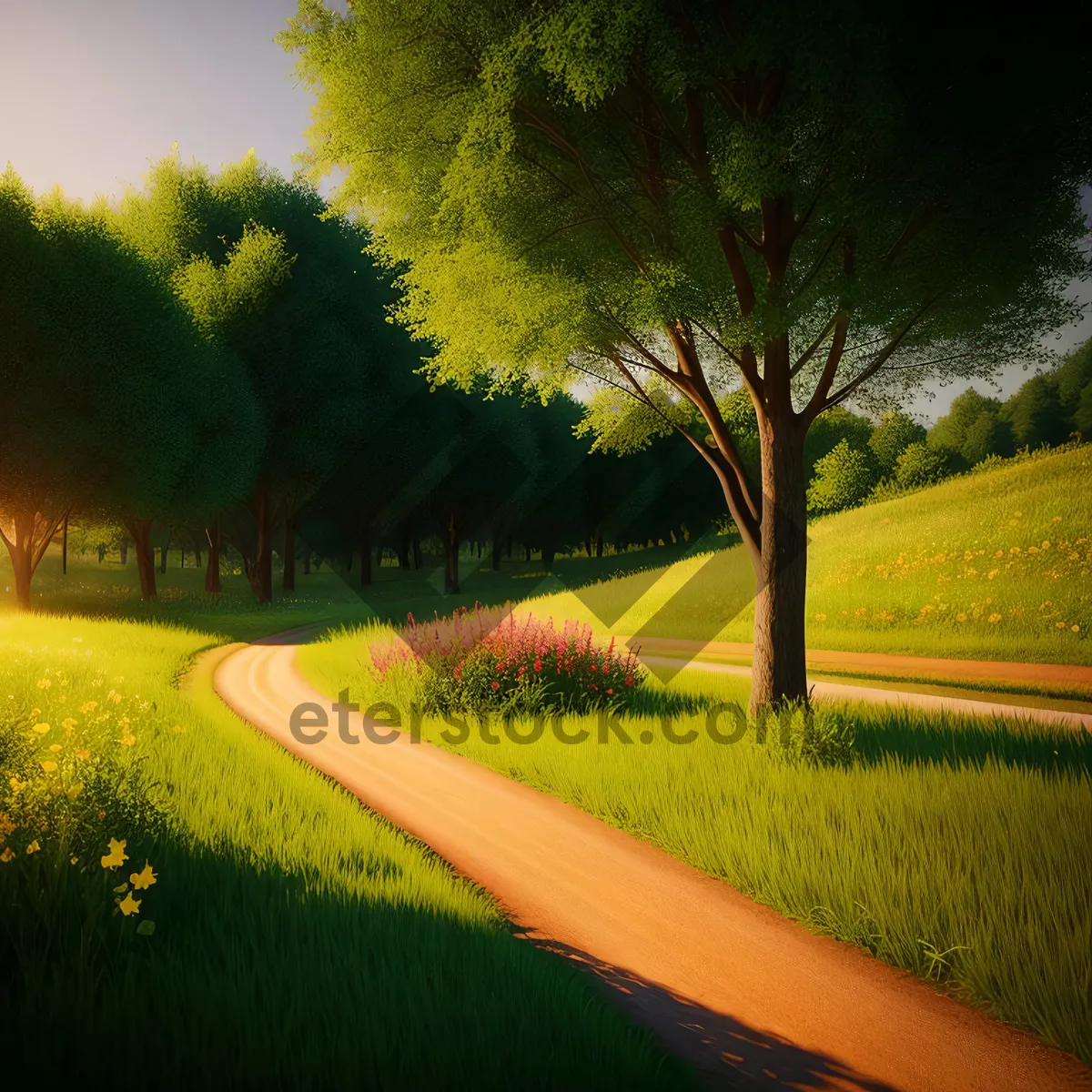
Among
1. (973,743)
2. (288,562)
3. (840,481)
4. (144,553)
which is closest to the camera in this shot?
(973,743)

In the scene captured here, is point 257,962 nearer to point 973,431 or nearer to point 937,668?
point 937,668

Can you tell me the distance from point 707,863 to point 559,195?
26.5 feet

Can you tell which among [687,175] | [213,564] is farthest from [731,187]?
[213,564]

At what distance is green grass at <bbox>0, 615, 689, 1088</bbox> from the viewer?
3.24 metres

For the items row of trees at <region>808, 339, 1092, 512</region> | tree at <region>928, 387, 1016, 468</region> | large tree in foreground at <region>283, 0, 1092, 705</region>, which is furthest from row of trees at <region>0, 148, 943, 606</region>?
tree at <region>928, 387, 1016, 468</region>

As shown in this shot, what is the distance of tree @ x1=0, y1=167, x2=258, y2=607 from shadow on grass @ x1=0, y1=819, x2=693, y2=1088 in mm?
24057

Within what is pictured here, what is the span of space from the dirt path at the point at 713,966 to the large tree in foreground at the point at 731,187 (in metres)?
4.08

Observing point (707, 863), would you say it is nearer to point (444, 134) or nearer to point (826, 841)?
point (826, 841)

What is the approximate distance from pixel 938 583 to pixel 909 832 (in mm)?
16753

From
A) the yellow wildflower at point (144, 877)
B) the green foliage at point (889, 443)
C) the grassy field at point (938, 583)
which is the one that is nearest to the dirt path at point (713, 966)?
the yellow wildflower at point (144, 877)

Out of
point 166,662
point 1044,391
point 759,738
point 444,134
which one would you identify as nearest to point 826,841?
point 759,738

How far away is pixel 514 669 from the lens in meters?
11.9

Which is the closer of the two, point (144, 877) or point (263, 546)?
point (144, 877)

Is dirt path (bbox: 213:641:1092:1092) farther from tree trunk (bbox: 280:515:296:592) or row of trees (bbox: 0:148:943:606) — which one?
tree trunk (bbox: 280:515:296:592)
